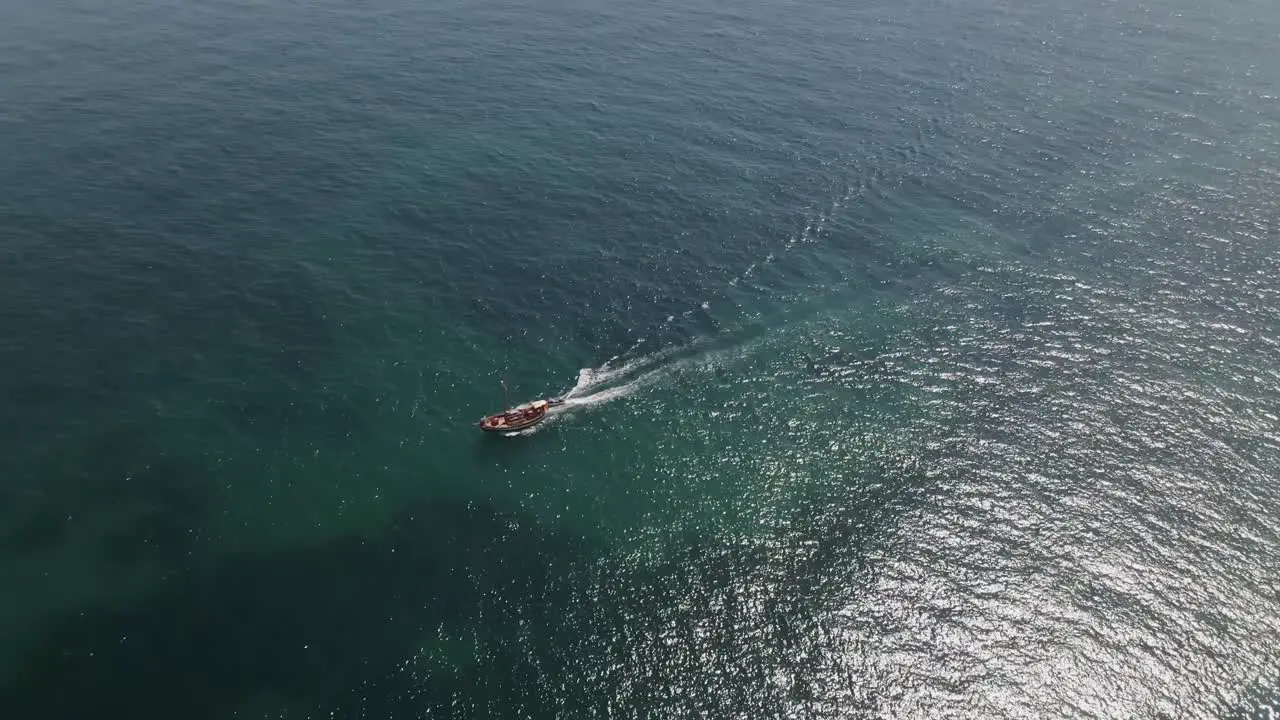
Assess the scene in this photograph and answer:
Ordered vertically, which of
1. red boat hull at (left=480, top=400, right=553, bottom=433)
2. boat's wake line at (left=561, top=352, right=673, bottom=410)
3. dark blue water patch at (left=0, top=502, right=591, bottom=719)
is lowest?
dark blue water patch at (left=0, top=502, right=591, bottom=719)

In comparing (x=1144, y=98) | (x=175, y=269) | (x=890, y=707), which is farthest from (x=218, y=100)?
(x=1144, y=98)

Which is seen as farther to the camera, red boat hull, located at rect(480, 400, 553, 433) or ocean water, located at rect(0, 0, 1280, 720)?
red boat hull, located at rect(480, 400, 553, 433)

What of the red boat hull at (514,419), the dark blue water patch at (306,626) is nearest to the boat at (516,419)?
the red boat hull at (514,419)

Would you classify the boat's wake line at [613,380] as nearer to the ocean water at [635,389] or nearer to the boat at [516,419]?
the ocean water at [635,389]

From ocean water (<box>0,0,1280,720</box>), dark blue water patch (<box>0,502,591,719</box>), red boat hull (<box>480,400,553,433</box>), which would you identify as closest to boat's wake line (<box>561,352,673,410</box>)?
ocean water (<box>0,0,1280,720</box>)

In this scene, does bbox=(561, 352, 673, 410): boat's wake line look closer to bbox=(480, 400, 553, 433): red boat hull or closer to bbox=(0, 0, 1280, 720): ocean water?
bbox=(0, 0, 1280, 720): ocean water

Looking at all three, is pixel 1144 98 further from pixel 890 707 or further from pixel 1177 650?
pixel 890 707
